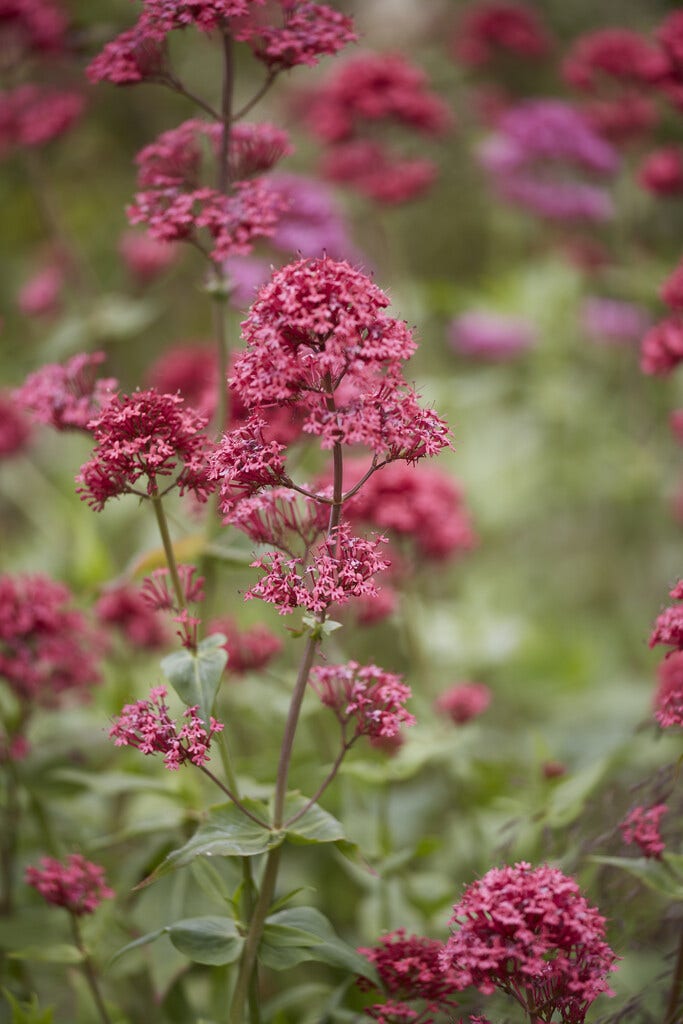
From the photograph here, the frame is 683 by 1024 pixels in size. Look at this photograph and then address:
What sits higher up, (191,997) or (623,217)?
(623,217)

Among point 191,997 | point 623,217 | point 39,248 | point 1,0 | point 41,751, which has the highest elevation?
point 39,248

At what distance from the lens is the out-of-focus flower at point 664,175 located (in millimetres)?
3080

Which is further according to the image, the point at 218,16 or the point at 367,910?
the point at 367,910

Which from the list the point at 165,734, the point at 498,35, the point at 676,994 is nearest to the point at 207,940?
the point at 165,734

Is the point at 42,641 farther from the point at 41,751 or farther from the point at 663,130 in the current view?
the point at 663,130

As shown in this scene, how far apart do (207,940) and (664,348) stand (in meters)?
1.42

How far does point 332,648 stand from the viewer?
2516 mm

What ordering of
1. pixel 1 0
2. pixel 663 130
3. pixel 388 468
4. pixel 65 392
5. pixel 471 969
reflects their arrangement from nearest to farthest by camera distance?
pixel 471 969 < pixel 65 392 < pixel 388 468 < pixel 1 0 < pixel 663 130

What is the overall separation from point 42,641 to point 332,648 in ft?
2.38

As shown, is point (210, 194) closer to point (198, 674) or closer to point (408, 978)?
point (198, 674)

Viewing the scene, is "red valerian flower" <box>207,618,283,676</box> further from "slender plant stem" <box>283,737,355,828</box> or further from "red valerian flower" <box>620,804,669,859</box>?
"red valerian flower" <box>620,804,669,859</box>

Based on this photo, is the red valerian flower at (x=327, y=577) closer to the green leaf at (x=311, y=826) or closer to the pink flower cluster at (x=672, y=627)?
the green leaf at (x=311, y=826)

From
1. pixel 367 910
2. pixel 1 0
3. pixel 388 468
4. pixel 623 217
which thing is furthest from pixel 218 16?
pixel 623 217

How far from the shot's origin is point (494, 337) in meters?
4.15
